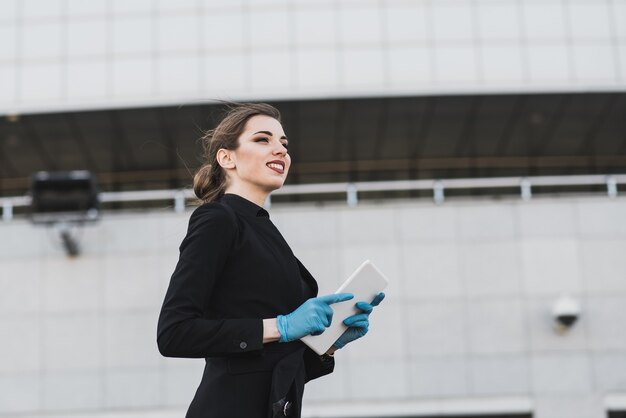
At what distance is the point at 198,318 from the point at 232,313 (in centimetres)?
16

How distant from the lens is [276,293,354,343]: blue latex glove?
3068mm

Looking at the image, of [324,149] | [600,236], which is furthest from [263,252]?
[324,149]

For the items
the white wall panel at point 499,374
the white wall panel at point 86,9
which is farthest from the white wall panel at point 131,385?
the white wall panel at point 86,9

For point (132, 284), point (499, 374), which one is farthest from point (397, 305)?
point (132, 284)

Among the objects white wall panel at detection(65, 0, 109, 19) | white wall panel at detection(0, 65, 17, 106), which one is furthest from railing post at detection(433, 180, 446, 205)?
white wall panel at detection(0, 65, 17, 106)

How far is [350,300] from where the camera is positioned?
332 centimetres

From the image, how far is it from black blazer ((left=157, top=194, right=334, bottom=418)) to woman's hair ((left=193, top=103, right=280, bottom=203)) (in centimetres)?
28

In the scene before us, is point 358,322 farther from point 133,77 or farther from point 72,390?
point 133,77

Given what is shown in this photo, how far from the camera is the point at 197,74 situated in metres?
17.8

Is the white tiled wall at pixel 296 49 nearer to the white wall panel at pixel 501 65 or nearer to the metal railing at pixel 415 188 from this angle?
the white wall panel at pixel 501 65

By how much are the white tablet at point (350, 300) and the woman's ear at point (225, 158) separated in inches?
22.9

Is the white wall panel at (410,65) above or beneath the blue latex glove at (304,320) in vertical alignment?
above

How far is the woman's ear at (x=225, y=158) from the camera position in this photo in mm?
3482

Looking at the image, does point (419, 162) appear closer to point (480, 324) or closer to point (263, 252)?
point (480, 324)
